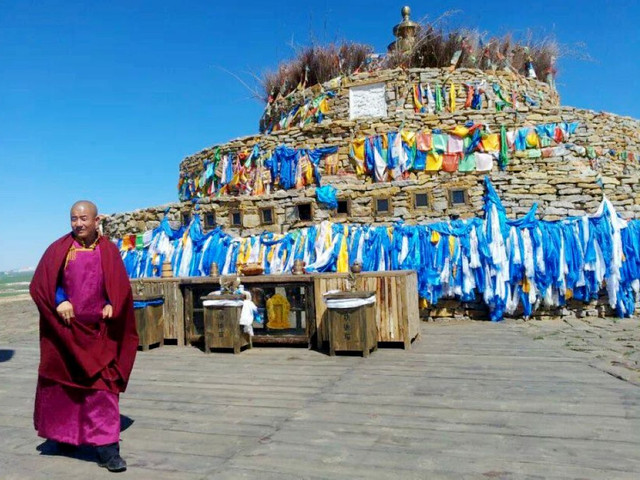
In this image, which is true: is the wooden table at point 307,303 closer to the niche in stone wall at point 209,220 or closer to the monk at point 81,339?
the monk at point 81,339

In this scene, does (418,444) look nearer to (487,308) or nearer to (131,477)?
(131,477)

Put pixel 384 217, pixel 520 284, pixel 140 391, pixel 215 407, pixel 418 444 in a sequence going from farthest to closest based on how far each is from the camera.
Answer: pixel 384 217, pixel 520 284, pixel 140 391, pixel 215 407, pixel 418 444

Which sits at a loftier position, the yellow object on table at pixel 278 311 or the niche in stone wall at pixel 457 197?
the niche in stone wall at pixel 457 197

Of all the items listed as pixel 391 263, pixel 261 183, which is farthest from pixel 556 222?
pixel 261 183

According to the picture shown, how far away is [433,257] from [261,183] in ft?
20.5

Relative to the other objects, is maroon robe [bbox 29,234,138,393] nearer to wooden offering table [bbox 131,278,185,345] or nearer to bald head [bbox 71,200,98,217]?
bald head [bbox 71,200,98,217]

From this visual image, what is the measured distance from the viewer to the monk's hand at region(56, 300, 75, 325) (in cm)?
329

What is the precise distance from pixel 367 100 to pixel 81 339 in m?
14.2

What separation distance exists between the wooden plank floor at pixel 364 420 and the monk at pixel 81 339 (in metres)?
0.27

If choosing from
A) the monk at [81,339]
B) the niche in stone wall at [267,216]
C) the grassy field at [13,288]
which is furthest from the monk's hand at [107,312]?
the grassy field at [13,288]

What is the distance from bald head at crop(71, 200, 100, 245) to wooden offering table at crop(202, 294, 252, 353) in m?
3.50

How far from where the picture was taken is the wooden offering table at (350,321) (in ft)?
20.6

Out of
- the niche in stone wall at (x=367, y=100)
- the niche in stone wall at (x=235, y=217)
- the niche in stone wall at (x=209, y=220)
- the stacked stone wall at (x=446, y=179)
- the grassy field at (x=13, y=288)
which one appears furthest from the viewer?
the grassy field at (x=13, y=288)

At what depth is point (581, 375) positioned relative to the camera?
16.7 feet
